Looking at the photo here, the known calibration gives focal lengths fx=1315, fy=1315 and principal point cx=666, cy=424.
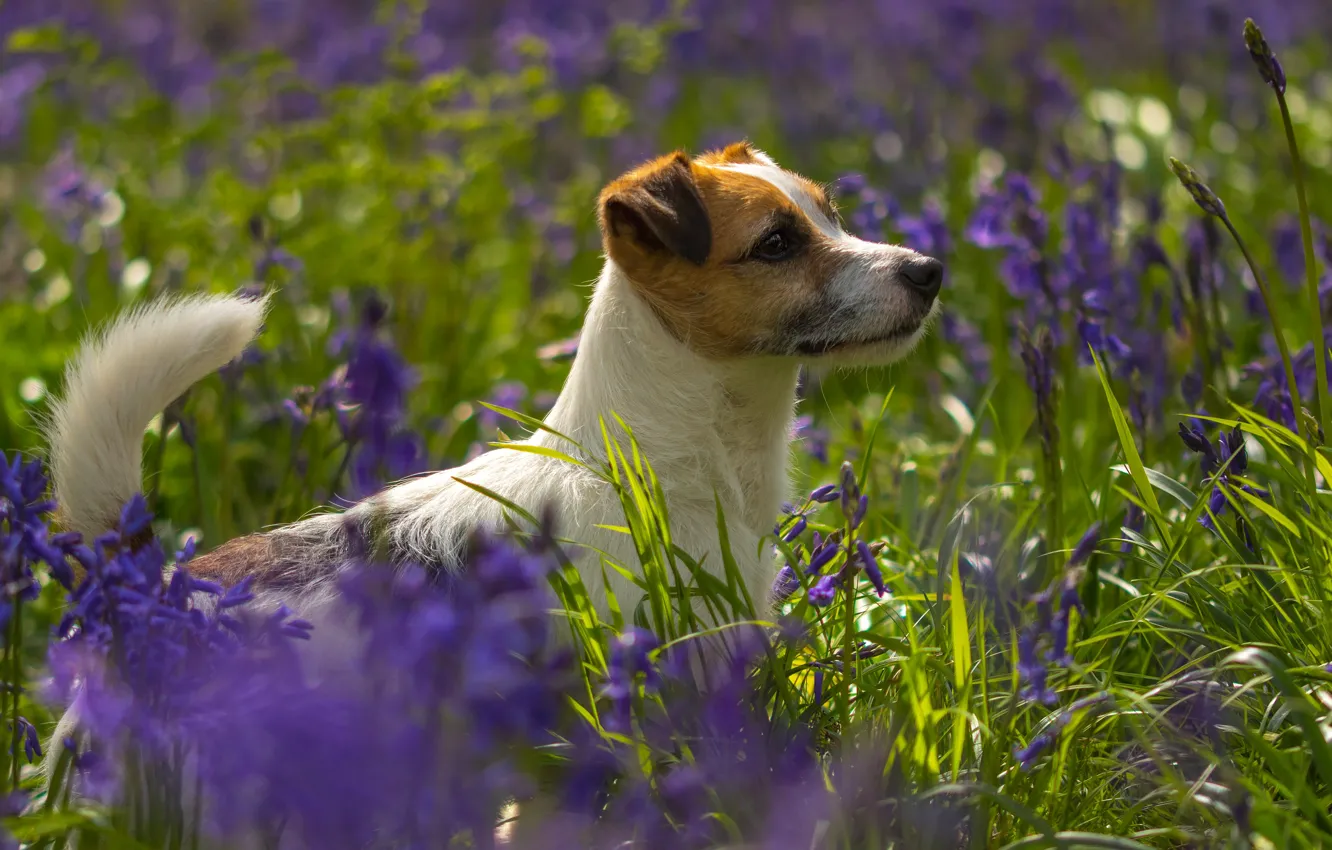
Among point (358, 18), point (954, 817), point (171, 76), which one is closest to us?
point (954, 817)

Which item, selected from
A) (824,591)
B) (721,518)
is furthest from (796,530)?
(824,591)

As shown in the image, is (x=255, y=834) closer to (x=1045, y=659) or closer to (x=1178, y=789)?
(x=1045, y=659)

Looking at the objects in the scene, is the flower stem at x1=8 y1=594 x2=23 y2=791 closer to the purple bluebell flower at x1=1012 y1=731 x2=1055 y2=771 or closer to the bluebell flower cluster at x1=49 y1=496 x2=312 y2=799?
the bluebell flower cluster at x1=49 y1=496 x2=312 y2=799

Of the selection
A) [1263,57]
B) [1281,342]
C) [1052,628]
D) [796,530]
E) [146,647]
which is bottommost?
[796,530]

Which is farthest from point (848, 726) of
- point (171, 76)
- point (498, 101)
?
point (171, 76)

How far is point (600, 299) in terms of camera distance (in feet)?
10.1

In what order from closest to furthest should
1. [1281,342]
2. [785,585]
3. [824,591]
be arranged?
[824,591] → [1281,342] → [785,585]

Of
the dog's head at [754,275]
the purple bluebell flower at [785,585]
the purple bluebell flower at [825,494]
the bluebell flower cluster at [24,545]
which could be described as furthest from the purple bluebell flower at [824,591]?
the bluebell flower cluster at [24,545]

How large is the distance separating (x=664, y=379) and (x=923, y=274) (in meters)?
0.64

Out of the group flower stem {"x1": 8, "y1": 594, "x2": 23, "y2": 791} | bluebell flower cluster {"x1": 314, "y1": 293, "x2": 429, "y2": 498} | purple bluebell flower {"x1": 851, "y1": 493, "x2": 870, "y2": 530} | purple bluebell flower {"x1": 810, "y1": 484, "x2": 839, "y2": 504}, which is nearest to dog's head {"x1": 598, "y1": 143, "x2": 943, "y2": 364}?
purple bluebell flower {"x1": 810, "y1": 484, "x2": 839, "y2": 504}

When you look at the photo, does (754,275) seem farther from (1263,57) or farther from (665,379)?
(1263,57)

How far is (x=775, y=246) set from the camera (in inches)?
119

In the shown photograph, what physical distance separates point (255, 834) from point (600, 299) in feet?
4.94

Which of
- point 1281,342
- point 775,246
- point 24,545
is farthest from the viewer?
point 775,246
